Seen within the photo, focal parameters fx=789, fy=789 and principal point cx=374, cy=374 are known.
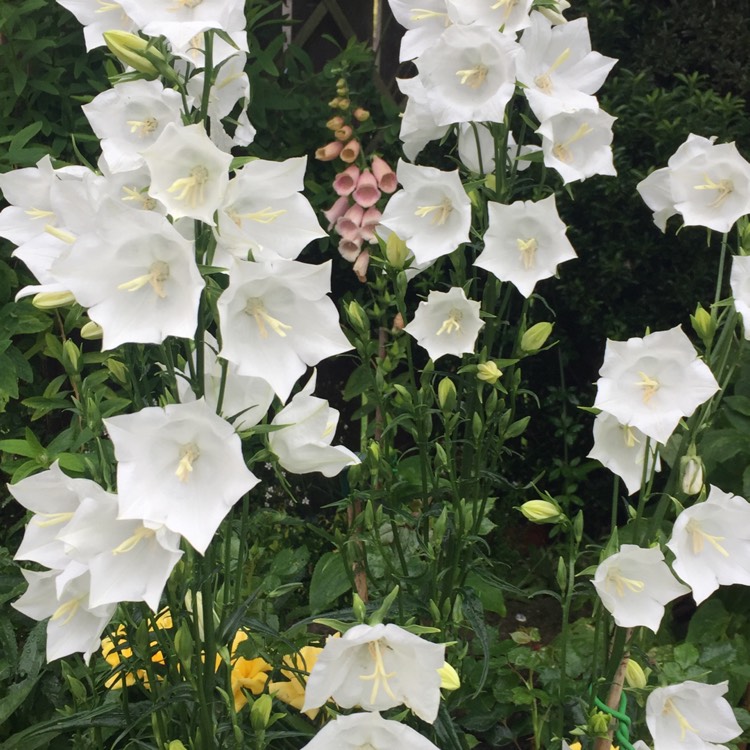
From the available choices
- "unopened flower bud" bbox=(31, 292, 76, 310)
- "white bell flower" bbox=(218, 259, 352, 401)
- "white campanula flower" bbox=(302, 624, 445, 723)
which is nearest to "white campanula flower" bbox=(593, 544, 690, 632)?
"white campanula flower" bbox=(302, 624, 445, 723)

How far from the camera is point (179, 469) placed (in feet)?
2.54

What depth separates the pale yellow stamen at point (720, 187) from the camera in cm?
125

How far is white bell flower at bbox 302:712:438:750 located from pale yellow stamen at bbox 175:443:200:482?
0.32 m

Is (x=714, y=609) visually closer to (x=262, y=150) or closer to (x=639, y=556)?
(x=639, y=556)

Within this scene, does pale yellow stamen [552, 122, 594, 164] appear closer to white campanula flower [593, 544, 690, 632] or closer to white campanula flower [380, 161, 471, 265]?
white campanula flower [380, 161, 471, 265]

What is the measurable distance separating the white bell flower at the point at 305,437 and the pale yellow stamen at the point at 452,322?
1.61 feet

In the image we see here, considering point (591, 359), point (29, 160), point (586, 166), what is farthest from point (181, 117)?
point (591, 359)

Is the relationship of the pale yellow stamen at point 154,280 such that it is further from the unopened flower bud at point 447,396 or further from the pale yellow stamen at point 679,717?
the pale yellow stamen at point 679,717

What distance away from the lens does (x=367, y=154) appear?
2.75 m

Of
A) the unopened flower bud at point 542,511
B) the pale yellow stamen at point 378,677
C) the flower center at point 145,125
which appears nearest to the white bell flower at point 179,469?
the pale yellow stamen at point 378,677

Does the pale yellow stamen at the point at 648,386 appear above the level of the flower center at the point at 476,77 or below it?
below

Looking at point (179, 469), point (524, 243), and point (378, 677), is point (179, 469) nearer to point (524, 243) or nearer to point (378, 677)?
point (378, 677)

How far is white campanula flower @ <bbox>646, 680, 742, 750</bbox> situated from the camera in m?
1.10

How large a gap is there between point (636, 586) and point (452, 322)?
55 centimetres
